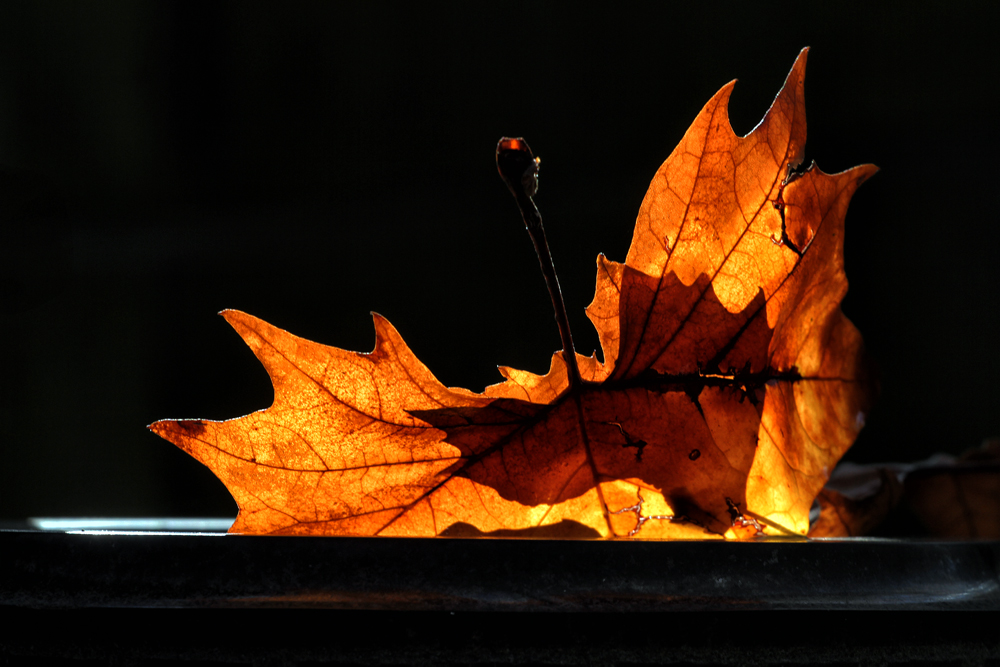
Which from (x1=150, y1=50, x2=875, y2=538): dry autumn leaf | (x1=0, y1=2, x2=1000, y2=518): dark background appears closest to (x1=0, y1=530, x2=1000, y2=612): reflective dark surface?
(x1=150, y1=50, x2=875, y2=538): dry autumn leaf

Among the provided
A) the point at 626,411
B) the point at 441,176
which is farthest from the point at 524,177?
the point at 441,176

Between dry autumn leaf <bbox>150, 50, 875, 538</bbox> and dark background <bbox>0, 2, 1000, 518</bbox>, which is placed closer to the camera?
dry autumn leaf <bbox>150, 50, 875, 538</bbox>

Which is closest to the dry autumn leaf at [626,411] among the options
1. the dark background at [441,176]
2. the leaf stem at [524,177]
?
the leaf stem at [524,177]

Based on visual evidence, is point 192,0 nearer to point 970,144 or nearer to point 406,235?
point 406,235

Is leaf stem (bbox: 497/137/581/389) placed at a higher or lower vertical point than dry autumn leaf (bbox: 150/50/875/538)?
higher

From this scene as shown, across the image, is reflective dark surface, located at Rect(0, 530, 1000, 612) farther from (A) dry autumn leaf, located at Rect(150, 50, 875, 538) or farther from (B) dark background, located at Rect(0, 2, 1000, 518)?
(B) dark background, located at Rect(0, 2, 1000, 518)

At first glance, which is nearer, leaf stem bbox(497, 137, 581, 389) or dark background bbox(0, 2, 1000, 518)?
leaf stem bbox(497, 137, 581, 389)

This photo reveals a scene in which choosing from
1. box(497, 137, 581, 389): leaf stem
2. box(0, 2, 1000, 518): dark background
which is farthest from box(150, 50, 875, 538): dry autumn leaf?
box(0, 2, 1000, 518): dark background
